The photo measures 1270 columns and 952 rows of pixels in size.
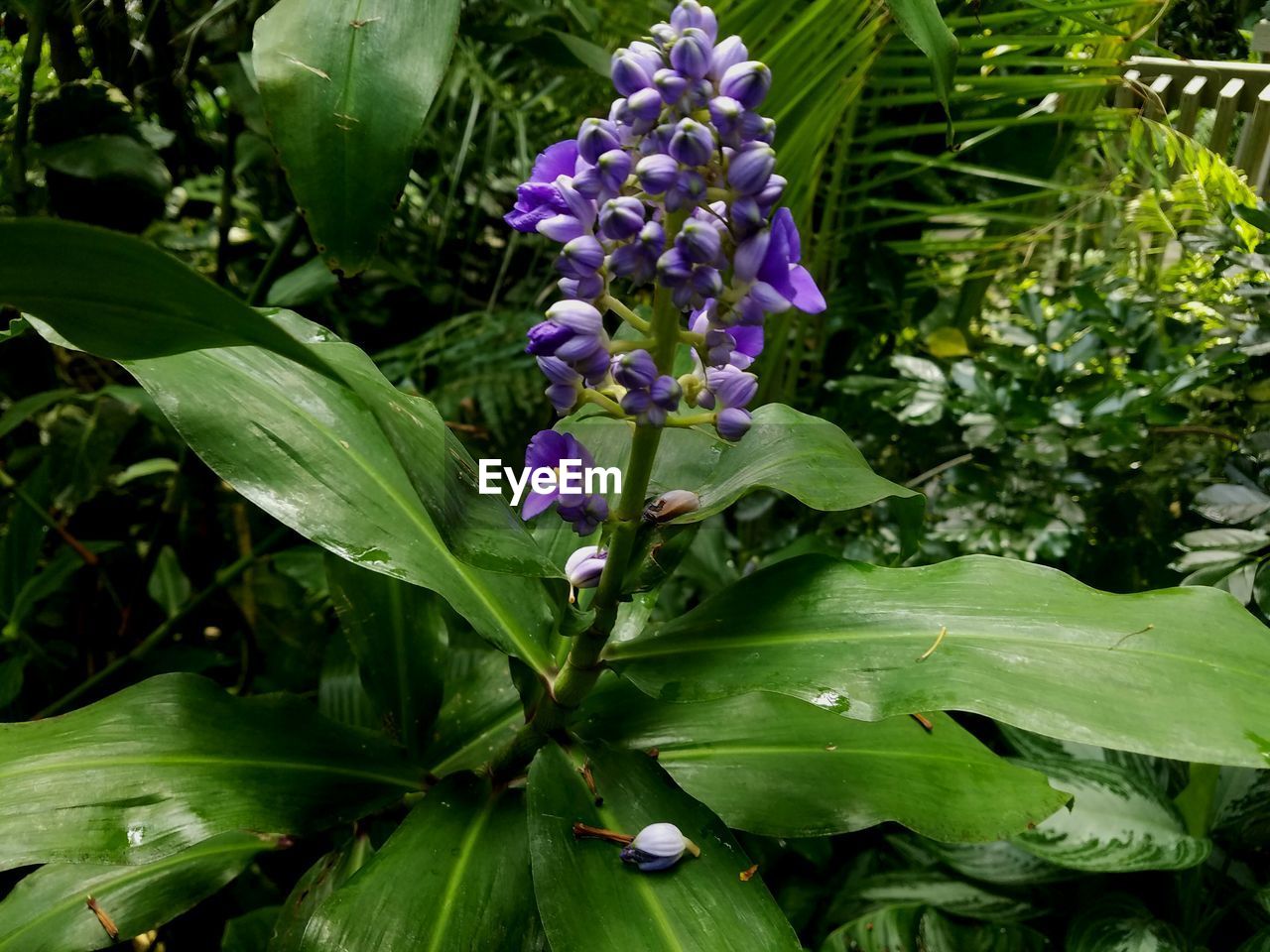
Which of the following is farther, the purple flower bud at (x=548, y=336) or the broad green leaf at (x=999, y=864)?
the broad green leaf at (x=999, y=864)

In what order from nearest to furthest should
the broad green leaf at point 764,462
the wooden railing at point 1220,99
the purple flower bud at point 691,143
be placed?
the purple flower bud at point 691,143 < the broad green leaf at point 764,462 < the wooden railing at point 1220,99

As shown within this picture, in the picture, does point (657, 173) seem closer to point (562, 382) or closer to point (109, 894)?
point (562, 382)

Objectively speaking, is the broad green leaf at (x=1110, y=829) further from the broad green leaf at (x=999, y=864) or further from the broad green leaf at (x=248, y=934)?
the broad green leaf at (x=248, y=934)

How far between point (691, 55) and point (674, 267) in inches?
5.0

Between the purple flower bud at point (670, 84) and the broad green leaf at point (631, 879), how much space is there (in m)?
0.48

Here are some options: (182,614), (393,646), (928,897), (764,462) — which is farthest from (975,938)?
(182,614)

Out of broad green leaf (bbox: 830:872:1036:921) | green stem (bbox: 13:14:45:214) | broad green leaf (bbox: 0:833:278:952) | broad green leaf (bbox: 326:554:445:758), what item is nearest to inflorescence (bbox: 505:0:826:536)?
broad green leaf (bbox: 326:554:445:758)

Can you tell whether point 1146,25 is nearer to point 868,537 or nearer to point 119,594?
point 868,537

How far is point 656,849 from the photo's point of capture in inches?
21.2

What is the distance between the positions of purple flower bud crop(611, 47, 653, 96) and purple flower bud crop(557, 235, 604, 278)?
0.09 m

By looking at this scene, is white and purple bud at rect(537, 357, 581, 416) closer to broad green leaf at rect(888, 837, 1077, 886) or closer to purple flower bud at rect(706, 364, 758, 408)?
purple flower bud at rect(706, 364, 758, 408)

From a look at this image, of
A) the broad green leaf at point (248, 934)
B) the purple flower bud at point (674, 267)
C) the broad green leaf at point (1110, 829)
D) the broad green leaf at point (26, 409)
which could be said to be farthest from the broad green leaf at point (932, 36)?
the broad green leaf at point (26, 409)

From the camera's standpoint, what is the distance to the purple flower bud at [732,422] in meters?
0.54

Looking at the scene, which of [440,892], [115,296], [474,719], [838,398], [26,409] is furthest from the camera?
[838,398]
